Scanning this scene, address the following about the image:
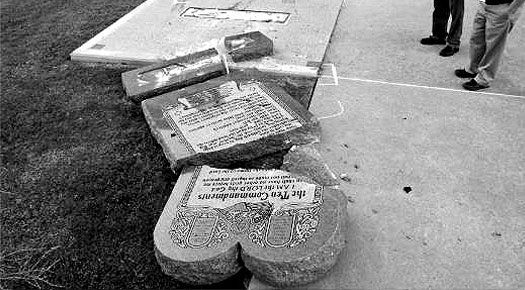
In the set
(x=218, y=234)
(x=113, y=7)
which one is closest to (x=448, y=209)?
(x=218, y=234)

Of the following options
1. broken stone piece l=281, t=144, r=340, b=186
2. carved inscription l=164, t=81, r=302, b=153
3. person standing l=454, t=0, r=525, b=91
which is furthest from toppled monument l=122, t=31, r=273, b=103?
person standing l=454, t=0, r=525, b=91

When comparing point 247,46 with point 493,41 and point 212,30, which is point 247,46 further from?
point 493,41

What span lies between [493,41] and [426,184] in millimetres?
1802

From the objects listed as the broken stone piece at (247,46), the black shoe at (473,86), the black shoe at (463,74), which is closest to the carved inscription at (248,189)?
the broken stone piece at (247,46)

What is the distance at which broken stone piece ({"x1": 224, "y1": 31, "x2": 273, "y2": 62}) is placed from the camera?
16.6ft

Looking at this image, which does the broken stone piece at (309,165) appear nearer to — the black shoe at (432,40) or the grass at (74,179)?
the grass at (74,179)

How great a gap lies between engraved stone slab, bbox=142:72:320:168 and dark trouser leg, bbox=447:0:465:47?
88.1 inches

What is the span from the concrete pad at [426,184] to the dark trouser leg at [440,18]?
1.20 meters

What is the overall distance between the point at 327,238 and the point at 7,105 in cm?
364

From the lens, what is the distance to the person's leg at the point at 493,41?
4.21 metres

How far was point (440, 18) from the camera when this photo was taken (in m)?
5.32

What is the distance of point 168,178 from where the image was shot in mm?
3613

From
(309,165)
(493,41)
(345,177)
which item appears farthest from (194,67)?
(493,41)

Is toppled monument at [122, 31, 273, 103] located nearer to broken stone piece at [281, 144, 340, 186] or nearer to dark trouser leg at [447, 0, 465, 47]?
broken stone piece at [281, 144, 340, 186]
